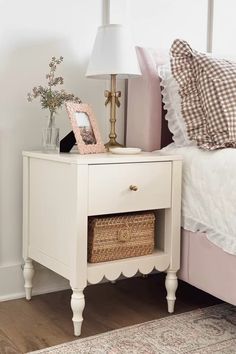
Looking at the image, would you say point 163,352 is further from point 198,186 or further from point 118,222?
point 198,186

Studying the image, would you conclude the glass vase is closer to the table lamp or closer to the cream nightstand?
the cream nightstand

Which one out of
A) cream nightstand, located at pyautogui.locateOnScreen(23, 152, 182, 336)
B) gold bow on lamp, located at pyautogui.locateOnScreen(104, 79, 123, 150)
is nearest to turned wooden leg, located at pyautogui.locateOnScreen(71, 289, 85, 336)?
cream nightstand, located at pyautogui.locateOnScreen(23, 152, 182, 336)

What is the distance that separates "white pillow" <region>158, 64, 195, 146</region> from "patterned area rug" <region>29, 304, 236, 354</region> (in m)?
0.69

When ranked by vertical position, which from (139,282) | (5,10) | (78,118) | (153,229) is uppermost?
(5,10)

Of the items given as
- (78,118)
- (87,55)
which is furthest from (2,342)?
(87,55)

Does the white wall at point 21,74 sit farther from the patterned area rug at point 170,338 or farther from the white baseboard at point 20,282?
the patterned area rug at point 170,338

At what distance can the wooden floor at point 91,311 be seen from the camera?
1736mm

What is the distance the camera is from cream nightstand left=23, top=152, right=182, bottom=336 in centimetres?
171

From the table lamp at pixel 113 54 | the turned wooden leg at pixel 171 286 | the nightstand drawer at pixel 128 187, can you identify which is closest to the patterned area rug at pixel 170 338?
the turned wooden leg at pixel 171 286

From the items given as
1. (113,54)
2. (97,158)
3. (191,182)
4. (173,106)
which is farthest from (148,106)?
(97,158)

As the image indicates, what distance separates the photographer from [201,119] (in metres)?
2.00

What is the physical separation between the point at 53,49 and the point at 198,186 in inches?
33.0

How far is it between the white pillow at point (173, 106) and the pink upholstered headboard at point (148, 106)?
32 millimetres

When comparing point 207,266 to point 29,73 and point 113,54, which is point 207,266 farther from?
point 29,73
